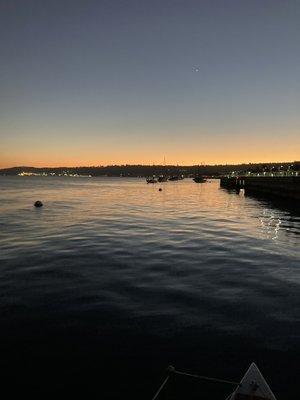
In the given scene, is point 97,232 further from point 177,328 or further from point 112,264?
point 177,328

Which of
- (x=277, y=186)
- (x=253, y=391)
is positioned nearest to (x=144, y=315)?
(x=253, y=391)

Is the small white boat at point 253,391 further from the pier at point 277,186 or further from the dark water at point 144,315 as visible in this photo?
the pier at point 277,186

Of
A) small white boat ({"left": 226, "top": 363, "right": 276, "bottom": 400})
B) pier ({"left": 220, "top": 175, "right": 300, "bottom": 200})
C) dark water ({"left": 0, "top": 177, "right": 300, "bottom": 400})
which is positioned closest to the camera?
small white boat ({"left": 226, "top": 363, "right": 276, "bottom": 400})

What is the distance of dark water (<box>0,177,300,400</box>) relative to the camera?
34.1 ft

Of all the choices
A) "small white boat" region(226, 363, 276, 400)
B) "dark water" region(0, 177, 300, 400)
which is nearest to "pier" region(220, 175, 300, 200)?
→ "dark water" region(0, 177, 300, 400)

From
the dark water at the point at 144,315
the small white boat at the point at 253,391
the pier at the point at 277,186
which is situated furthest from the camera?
the pier at the point at 277,186

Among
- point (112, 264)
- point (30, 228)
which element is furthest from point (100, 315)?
point (30, 228)

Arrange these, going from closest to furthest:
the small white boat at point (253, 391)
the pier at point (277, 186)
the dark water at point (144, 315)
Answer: the small white boat at point (253, 391) < the dark water at point (144, 315) < the pier at point (277, 186)

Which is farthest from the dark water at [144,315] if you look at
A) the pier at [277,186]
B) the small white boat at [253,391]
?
the pier at [277,186]

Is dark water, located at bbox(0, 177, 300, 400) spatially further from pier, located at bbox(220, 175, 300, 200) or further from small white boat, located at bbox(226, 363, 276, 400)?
pier, located at bbox(220, 175, 300, 200)

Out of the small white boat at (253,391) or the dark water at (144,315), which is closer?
the small white boat at (253,391)

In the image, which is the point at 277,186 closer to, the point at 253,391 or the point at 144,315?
the point at 144,315

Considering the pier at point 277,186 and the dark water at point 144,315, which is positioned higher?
the pier at point 277,186

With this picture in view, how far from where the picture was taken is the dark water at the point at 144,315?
10406mm
